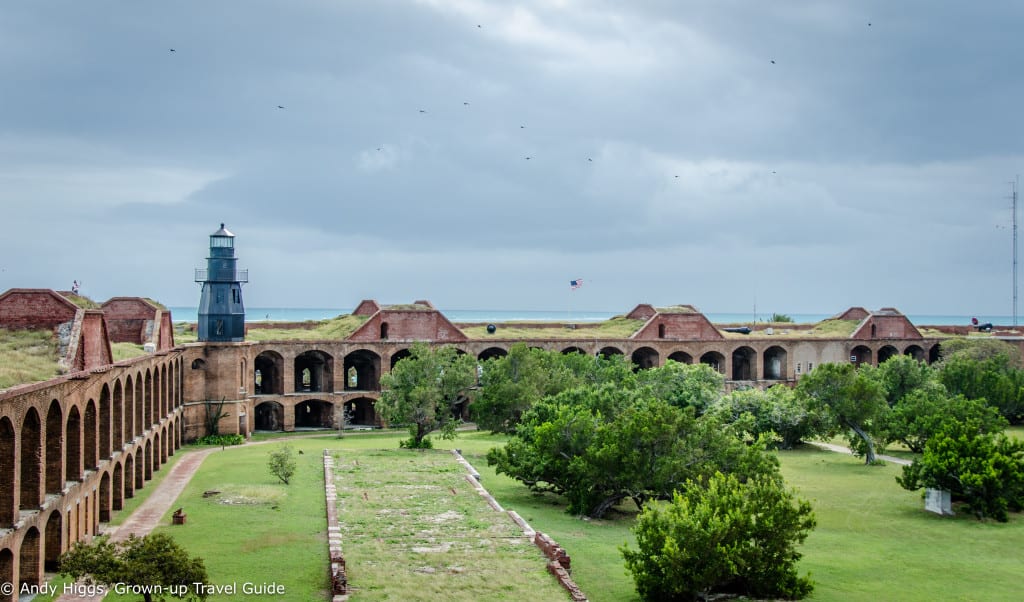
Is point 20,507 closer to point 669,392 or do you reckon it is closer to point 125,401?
point 125,401

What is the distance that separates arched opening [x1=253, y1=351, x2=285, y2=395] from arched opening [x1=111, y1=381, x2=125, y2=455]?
69.2 ft

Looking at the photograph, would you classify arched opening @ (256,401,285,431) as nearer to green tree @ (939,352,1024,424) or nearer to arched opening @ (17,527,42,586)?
arched opening @ (17,527,42,586)

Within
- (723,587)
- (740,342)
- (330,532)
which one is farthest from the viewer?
(740,342)

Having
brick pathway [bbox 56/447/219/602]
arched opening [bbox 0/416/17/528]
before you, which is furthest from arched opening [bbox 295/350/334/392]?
arched opening [bbox 0/416/17/528]

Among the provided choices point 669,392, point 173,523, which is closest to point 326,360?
point 669,392

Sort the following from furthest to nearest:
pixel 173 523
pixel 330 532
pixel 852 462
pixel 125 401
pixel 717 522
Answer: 1. pixel 852 462
2. pixel 125 401
3. pixel 173 523
4. pixel 330 532
5. pixel 717 522

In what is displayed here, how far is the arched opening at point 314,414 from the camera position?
52000mm

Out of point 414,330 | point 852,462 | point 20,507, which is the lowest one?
point 852,462

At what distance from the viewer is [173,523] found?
2530 centimetres

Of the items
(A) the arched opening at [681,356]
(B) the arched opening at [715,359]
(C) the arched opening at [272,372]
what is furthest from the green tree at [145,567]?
(B) the arched opening at [715,359]

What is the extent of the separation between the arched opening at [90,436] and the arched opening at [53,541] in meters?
3.60

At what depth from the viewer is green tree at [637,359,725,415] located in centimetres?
4397

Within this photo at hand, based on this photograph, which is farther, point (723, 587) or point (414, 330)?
point (414, 330)

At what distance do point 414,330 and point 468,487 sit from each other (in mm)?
23547
